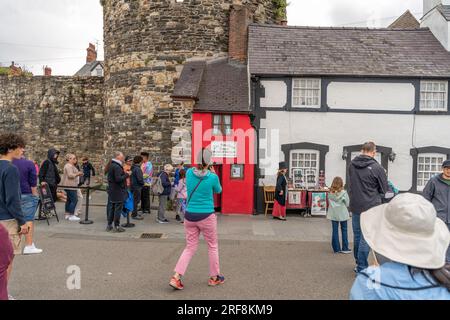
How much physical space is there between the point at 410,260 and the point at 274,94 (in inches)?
483

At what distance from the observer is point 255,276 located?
6.62m

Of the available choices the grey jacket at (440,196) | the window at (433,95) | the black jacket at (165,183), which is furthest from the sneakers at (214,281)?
the window at (433,95)

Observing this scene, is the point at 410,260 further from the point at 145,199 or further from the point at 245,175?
the point at 245,175

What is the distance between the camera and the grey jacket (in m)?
6.31

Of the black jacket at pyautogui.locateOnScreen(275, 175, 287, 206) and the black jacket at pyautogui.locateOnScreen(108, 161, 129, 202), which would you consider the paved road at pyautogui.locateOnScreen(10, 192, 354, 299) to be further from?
the black jacket at pyautogui.locateOnScreen(275, 175, 287, 206)

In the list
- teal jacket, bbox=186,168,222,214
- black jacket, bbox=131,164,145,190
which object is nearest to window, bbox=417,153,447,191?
black jacket, bbox=131,164,145,190

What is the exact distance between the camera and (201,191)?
5.89m

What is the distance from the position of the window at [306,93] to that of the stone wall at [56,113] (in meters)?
12.9

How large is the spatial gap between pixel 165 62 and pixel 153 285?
1221 centimetres

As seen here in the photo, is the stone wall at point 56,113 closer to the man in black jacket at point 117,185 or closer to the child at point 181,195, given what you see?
the child at point 181,195

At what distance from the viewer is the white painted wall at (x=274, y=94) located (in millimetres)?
14055

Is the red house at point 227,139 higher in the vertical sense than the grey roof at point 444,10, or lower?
lower

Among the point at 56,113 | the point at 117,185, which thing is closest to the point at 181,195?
the point at 117,185
